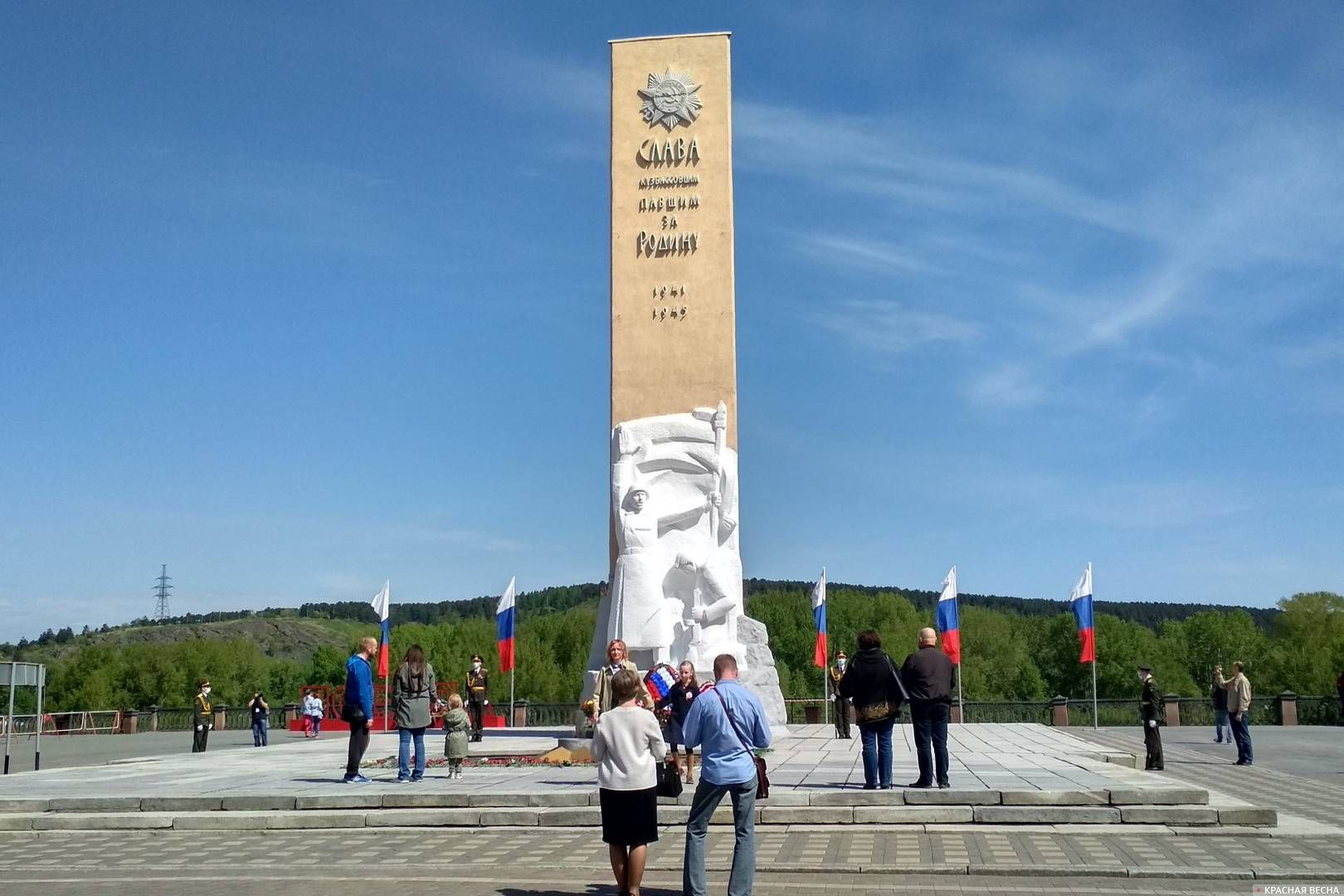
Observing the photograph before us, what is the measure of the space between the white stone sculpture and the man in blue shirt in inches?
458

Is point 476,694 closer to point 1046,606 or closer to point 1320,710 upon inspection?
point 1320,710

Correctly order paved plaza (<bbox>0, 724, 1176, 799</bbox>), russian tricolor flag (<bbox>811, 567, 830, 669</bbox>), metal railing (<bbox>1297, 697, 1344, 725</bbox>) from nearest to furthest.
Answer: paved plaza (<bbox>0, 724, 1176, 799</bbox>), russian tricolor flag (<bbox>811, 567, 830, 669</bbox>), metal railing (<bbox>1297, 697, 1344, 725</bbox>)

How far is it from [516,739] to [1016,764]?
10999 mm

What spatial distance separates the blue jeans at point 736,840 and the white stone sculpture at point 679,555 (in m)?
11.7

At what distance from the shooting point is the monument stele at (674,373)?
770 inches

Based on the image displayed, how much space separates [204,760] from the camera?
19.1 meters

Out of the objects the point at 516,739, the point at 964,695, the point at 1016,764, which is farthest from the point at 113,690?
the point at 1016,764

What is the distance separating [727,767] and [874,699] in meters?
4.14

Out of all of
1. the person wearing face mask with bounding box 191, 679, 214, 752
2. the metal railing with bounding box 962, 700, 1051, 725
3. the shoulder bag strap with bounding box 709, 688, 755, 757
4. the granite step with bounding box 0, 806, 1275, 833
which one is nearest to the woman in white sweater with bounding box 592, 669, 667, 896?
the shoulder bag strap with bounding box 709, 688, 755, 757

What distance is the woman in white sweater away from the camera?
22.8 feet

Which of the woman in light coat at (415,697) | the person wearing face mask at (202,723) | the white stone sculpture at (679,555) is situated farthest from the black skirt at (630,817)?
the person wearing face mask at (202,723)

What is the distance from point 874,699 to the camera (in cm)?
1099

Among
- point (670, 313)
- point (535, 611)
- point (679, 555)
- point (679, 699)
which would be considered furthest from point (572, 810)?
point (535, 611)

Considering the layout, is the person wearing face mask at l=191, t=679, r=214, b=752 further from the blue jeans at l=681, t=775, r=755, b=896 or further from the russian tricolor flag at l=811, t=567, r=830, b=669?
the blue jeans at l=681, t=775, r=755, b=896
